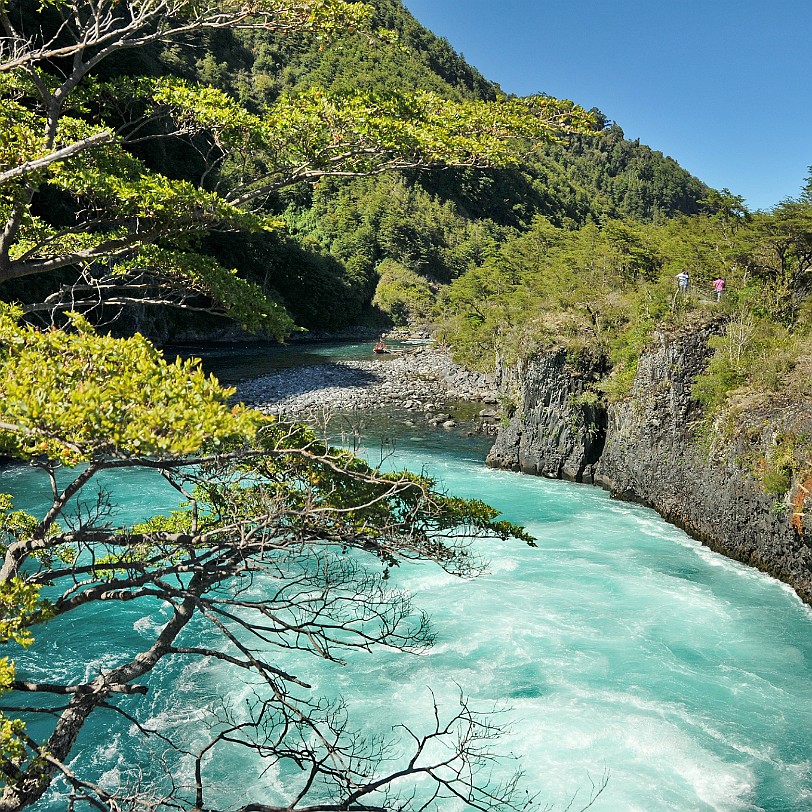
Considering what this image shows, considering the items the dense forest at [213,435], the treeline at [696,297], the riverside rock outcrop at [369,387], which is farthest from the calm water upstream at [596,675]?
the riverside rock outcrop at [369,387]

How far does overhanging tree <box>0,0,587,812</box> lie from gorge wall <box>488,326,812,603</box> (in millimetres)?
9303

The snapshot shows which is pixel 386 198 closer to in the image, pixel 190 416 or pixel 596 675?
pixel 596 675

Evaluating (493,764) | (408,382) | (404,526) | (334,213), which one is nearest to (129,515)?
(493,764)

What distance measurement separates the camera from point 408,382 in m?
38.8

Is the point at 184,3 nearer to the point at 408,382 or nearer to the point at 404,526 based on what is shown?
the point at 404,526

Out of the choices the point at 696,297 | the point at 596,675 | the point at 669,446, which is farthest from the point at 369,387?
the point at 596,675

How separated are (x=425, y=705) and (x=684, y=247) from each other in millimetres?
21971

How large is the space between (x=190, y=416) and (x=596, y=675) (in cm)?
871

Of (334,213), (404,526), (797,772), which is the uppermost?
(334,213)

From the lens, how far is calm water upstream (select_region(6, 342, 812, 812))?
8008 millimetres

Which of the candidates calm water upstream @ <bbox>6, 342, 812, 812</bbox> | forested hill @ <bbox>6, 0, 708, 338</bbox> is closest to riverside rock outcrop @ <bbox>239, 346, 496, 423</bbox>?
forested hill @ <bbox>6, 0, 708, 338</bbox>

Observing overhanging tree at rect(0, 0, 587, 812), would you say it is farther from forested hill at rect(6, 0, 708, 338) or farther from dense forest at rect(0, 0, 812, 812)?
forested hill at rect(6, 0, 708, 338)

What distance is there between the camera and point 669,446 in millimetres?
18406

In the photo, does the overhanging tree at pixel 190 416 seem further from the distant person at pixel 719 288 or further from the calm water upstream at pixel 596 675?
the distant person at pixel 719 288
